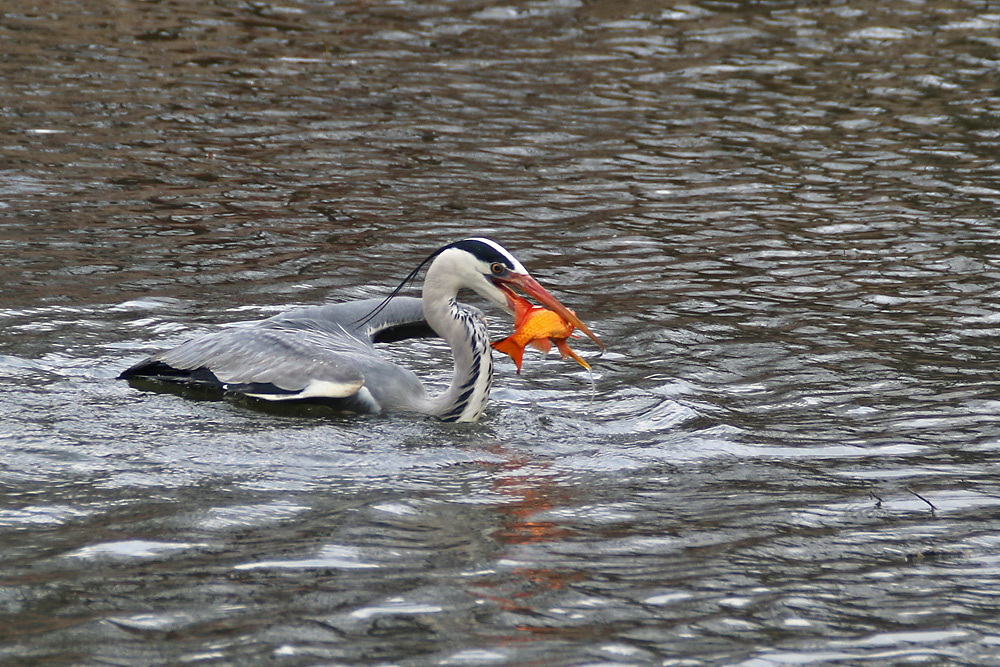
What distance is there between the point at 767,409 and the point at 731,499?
5.11ft

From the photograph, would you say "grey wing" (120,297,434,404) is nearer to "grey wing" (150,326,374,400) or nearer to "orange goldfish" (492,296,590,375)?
"grey wing" (150,326,374,400)

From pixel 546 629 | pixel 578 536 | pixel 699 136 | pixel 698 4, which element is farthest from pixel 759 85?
pixel 546 629

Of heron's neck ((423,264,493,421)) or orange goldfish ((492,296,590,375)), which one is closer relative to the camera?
orange goldfish ((492,296,590,375))

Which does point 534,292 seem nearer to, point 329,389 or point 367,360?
point 367,360

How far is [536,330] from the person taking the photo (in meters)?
7.27

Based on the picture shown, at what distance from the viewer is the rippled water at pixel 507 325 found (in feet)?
15.8

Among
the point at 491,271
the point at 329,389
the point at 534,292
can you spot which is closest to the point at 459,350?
the point at 491,271

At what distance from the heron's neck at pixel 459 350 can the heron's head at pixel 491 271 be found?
0.40ft

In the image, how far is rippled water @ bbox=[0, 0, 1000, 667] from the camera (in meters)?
4.82

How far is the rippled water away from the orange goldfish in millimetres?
447

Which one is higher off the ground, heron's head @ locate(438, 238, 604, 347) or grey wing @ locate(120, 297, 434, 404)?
heron's head @ locate(438, 238, 604, 347)

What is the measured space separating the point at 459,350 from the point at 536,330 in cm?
53

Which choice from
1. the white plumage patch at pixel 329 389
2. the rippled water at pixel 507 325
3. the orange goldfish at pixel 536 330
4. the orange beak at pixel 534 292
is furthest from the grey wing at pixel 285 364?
the orange beak at pixel 534 292

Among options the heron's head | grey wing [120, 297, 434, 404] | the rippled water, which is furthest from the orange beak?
grey wing [120, 297, 434, 404]
